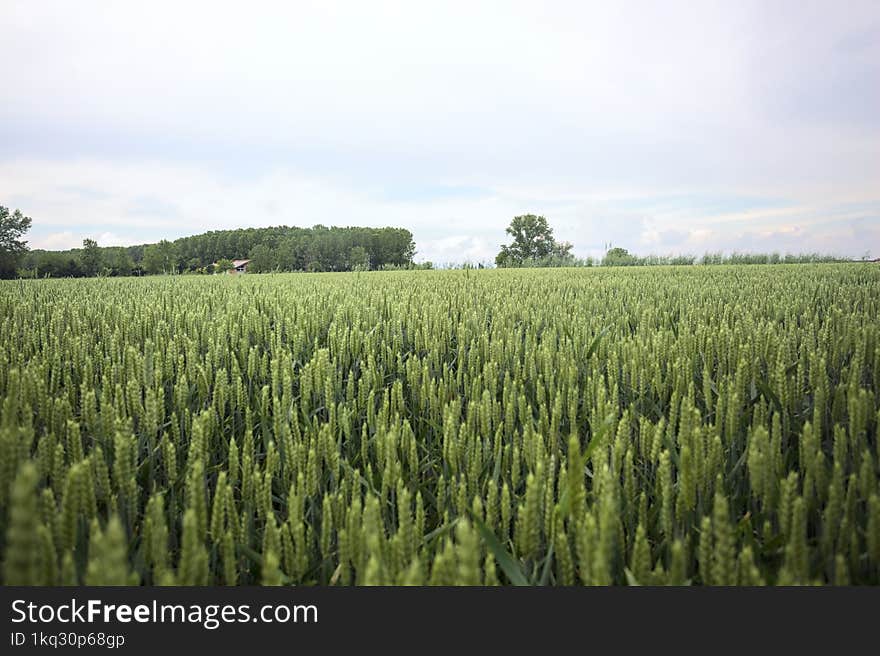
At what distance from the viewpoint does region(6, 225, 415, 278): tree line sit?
31.5m

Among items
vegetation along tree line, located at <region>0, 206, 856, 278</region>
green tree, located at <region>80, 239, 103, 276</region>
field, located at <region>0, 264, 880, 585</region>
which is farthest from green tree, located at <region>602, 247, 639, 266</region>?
green tree, located at <region>80, 239, 103, 276</region>

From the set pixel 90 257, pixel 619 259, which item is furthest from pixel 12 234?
pixel 619 259

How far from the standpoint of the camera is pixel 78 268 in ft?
95.9

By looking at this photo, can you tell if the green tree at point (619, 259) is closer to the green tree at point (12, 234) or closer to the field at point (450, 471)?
the field at point (450, 471)

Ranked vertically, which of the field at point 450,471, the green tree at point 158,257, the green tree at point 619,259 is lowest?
the field at point 450,471

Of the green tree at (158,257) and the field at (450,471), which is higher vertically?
the green tree at (158,257)

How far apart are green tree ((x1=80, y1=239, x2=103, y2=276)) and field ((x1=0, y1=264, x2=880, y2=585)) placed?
31921mm

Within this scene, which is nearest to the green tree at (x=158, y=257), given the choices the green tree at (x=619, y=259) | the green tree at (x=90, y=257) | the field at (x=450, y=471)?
the green tree at (x=90, y=257)

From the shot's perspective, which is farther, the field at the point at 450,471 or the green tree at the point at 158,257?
the green tree at the point at 158,257

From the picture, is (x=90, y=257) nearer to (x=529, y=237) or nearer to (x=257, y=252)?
(x=257, y=252)

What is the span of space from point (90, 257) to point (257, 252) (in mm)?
19610

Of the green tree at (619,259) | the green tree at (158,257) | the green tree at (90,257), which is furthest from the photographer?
the green tree at (158,257)

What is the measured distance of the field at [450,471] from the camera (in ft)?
2.34

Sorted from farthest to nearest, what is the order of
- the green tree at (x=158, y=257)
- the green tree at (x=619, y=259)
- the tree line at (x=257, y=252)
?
1. the green tree at (x=158, y=257)
2. the tree line at (x=257, y=252)
3. the green tree at (x=619, y=259)
